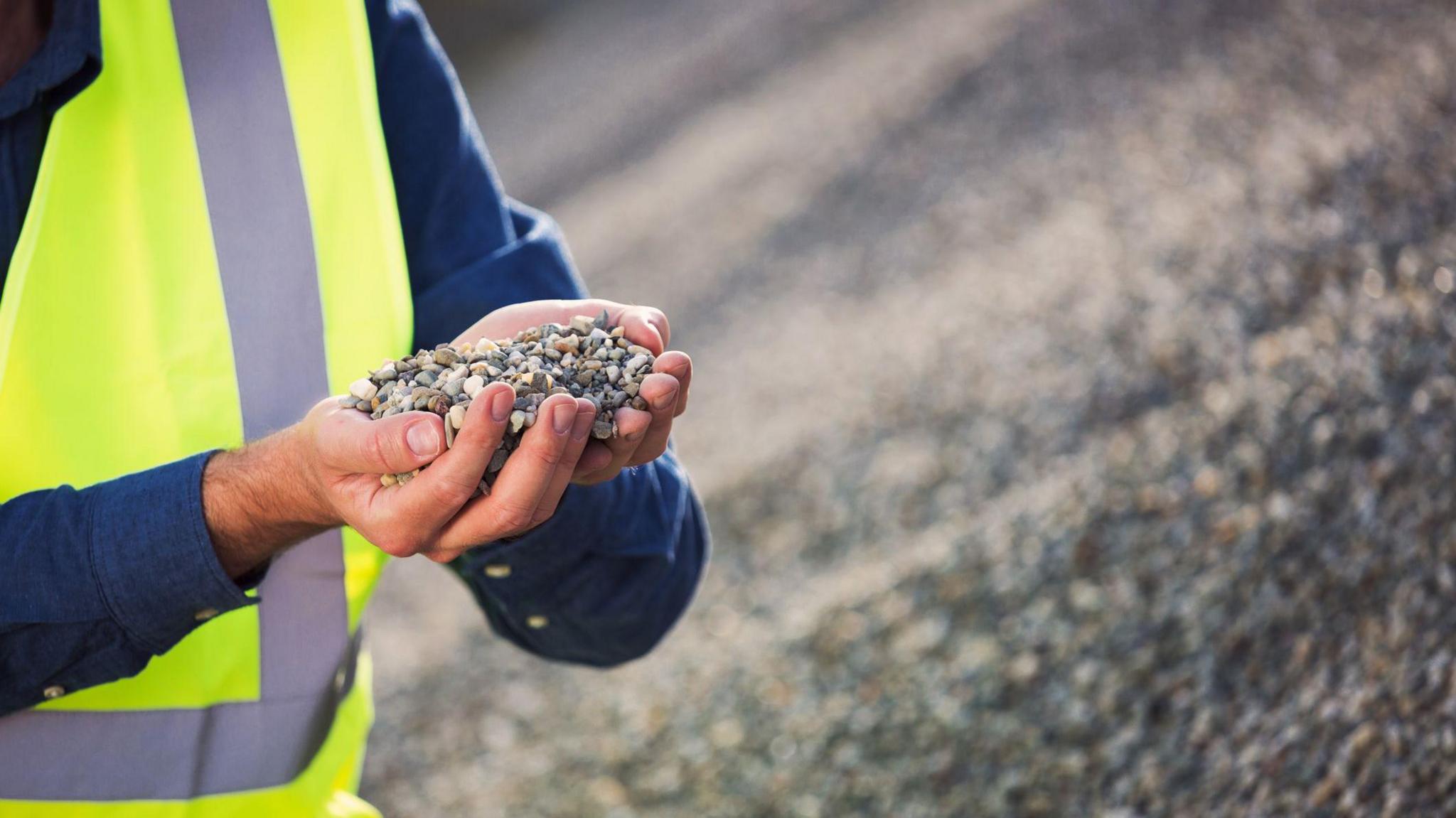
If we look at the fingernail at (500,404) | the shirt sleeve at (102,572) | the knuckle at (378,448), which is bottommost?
the shirt sleeve at (102,572)

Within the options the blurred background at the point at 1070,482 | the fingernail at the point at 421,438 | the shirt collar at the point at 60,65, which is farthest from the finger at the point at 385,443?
the blurred background at the point at 1070,482

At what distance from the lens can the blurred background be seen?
3271mm

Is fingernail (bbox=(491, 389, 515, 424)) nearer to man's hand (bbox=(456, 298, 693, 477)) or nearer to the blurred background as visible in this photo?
man's hand (bbox=(456, 298, 693, 477))

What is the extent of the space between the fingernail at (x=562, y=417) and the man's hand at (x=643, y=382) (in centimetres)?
12

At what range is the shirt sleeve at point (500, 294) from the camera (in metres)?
1.92

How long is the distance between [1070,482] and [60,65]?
143 inches

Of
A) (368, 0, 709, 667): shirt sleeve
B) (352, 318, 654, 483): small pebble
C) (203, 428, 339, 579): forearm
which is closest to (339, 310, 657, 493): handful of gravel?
(352, 318, 654, 483): small pebble

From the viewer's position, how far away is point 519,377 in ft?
5.22

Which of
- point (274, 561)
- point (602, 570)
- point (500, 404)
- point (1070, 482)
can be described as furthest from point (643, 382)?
point (1070, 482)

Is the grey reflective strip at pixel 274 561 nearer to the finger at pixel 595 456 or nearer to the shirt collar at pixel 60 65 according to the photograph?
the shirt collar at pixel 60 65

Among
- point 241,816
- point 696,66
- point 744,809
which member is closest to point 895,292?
point 744,809

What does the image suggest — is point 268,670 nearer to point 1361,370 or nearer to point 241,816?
point 241,816

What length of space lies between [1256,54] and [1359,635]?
537 cm

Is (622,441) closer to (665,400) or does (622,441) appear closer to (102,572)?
(665,400)
